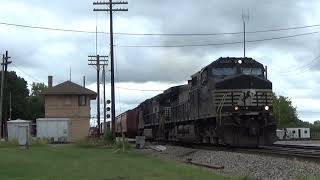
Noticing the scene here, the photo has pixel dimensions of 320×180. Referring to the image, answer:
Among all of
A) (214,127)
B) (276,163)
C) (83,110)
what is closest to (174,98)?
(214,127)

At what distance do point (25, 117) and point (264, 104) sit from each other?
339 feet

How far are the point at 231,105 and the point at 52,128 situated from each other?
Result: 131 feet

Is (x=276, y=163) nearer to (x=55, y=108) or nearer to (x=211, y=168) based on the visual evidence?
(x=211, y=168)

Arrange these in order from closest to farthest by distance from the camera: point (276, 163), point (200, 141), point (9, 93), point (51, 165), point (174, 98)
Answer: point (276, 163) < point (51, 165) < point (200, 141) < point (174, 98) < point (9, 93)

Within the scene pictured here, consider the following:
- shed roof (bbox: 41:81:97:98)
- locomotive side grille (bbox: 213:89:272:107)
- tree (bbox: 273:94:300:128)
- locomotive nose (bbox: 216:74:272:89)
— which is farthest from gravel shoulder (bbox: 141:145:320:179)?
tree (bbox: 273:94:300:128)

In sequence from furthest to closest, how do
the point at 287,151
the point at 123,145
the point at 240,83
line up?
the point at 123,145
the point at 240,83
the point at 287,151

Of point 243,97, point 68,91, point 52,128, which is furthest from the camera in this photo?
point 68,91

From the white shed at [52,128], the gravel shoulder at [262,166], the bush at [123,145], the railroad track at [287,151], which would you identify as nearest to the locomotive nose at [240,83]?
the railroad track at [287,151]

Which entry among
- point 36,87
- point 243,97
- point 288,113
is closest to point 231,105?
point 243,97

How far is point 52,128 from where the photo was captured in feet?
207

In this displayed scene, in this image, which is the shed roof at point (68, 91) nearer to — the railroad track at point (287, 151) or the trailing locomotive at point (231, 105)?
the railroad track at point (287, 151)

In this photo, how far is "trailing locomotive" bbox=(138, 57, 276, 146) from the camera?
25.8 metres

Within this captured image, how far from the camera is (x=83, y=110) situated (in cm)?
7831

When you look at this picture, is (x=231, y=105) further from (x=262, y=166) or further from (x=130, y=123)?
(x=130, y=123)
